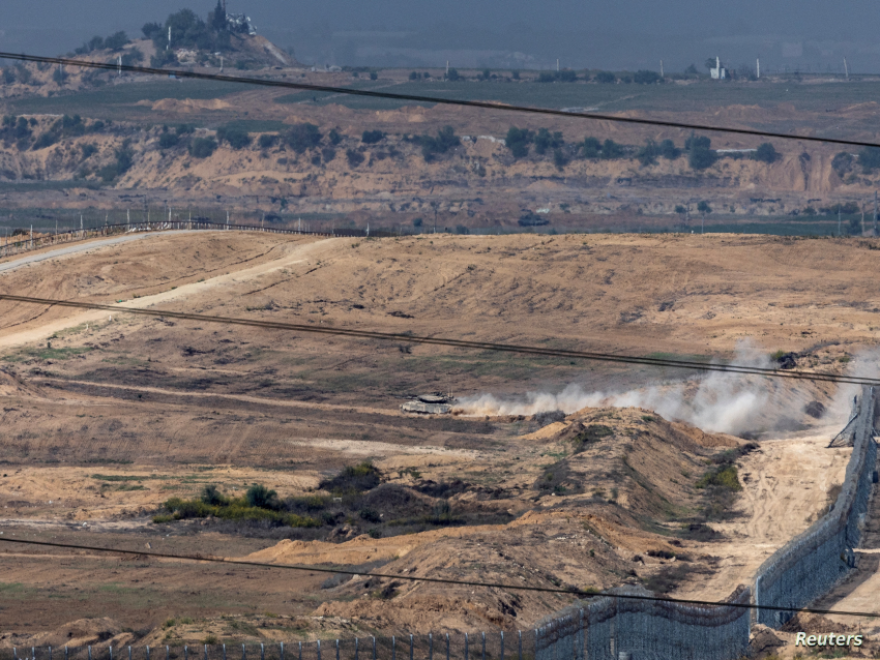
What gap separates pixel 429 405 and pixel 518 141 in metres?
132

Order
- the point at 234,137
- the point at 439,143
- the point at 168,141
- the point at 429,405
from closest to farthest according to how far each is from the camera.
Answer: the point at 429,405 < the point at 439,143 < the point at 234,137 < the point at 168,141

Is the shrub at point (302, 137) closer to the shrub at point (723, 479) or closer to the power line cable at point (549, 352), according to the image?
the power line cable at point (549, 352)

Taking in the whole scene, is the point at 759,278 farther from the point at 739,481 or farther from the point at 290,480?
the point at 290,480

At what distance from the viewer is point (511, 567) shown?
100 ft

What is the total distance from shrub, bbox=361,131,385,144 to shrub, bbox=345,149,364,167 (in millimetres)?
3971

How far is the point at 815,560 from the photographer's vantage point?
32.9 m

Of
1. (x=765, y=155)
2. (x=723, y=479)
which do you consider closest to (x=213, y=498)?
(x=723, y=479)

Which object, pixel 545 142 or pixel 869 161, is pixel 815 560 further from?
pixel 869 161

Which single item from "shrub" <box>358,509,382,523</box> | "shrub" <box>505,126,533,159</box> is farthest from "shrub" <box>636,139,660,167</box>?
"shrub" <box>358,509,382,523</box>

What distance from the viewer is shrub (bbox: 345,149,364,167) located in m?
184

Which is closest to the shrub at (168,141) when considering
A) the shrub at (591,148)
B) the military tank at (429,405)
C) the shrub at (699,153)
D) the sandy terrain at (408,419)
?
the shrub at (591,148)

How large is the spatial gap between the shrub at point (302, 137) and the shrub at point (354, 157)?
5584 millimetres

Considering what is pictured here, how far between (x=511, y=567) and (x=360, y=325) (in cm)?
4603

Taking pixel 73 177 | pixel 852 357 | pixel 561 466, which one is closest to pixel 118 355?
pixel 561 466
